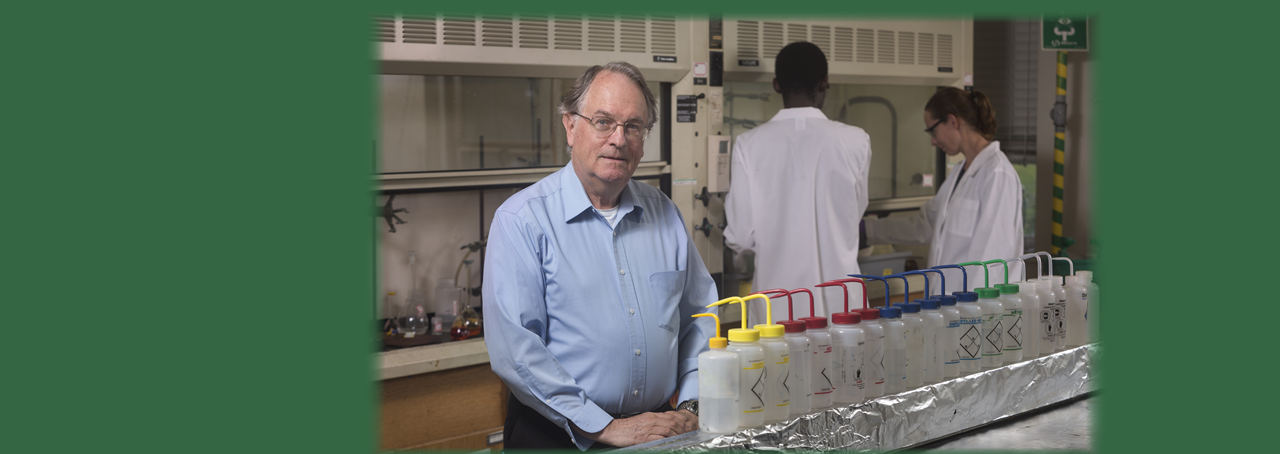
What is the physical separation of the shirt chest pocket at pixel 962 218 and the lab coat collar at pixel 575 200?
66.0 inches

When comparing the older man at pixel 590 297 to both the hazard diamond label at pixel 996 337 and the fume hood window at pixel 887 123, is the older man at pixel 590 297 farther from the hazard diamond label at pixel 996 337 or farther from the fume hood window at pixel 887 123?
the fume hood window at pixel 887 123

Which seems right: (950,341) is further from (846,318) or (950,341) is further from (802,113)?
(802,113)

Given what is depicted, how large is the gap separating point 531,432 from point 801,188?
63.5 inches

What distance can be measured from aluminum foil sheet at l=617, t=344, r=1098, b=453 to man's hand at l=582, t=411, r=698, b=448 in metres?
0.12

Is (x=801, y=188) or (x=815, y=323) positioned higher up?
(x=801, y=188)

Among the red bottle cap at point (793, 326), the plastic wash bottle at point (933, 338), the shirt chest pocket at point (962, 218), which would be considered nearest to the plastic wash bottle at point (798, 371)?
the red bottle cap at point (793, 326)

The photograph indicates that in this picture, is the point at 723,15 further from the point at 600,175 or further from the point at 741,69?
the point at 600,175

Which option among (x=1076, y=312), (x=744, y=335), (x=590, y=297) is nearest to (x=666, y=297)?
(x=590, y=297)

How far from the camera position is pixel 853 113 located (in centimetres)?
398

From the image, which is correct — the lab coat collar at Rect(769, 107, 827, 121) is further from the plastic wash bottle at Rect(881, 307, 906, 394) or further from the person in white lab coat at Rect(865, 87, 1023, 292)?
the plastic wash bottle at Rect(881, 307, 906, 394)

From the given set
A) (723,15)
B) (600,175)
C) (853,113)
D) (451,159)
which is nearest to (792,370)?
(600,175)

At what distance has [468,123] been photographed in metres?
3.10

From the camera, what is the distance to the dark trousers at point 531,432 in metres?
1.89

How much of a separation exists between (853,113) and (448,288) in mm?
2006
